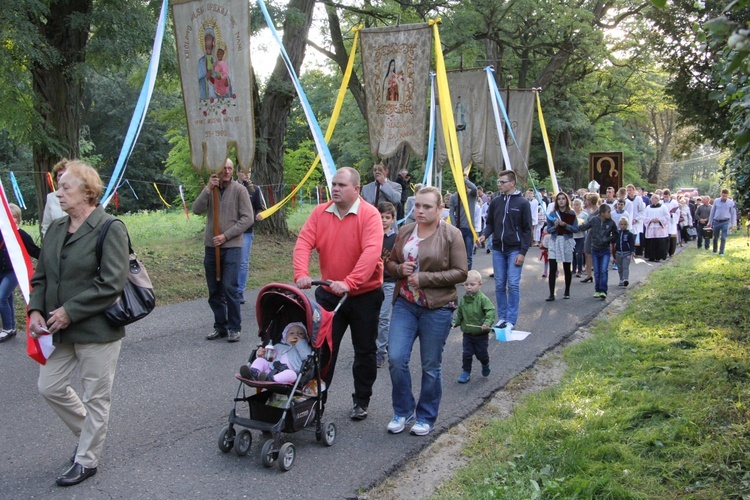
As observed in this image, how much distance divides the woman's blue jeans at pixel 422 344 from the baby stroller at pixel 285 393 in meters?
0.50

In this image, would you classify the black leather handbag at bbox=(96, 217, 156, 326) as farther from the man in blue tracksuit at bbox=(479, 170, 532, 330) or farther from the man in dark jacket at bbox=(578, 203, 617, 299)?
the man in dark jacket at bbox=(578, 203, 617, 299)

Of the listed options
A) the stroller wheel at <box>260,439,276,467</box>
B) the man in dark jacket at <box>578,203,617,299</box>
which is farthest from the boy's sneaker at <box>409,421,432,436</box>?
the man in dark jacket at <box>578,203,617,299</box>

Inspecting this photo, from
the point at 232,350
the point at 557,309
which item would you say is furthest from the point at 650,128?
the point at 232,350

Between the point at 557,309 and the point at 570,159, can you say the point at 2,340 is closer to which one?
the point at 557,309

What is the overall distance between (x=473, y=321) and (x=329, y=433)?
2.32 meters

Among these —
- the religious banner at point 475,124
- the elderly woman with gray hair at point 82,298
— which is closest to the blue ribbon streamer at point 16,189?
the religious banner at point 475,124

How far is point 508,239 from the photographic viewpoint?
915cm

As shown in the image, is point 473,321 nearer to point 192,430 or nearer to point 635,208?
point 192,430

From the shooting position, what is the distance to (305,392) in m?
5.07

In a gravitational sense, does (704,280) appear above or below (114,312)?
below

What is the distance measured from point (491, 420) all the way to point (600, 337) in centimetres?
365

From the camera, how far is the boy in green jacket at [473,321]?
22.6 ft

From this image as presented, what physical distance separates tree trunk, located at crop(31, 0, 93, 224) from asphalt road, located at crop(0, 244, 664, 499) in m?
4.98

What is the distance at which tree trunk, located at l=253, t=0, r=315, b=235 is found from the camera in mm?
17000
